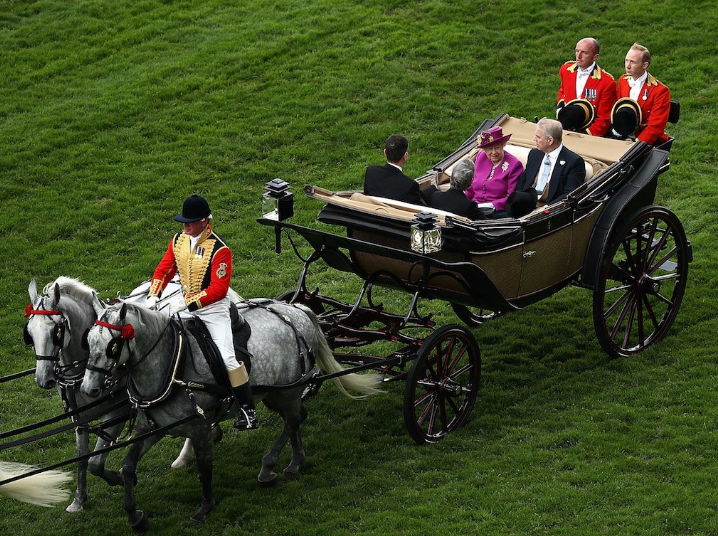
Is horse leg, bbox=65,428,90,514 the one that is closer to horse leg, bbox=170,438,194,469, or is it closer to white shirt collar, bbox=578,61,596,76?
horse leg, bbox=170,438,194,469

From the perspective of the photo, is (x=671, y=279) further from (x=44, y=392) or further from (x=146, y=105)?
(x=146, y=105)

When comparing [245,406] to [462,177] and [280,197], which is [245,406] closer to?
[280,197]

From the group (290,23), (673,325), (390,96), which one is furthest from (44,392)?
(290,23)

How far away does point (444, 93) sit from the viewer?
19.0m

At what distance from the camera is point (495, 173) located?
11445 millimetres

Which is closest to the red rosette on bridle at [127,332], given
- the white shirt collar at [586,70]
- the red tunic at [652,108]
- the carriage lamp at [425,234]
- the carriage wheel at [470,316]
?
the carriage lamp at [425,234]

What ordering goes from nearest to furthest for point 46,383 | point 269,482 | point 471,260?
point 46,383 < point 269,482 < point 471,260

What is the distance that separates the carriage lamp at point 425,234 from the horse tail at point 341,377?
1261 mm

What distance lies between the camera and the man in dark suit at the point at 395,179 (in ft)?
35.4

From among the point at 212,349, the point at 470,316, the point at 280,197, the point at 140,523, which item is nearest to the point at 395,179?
the point at 280,197

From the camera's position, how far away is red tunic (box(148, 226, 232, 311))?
376 inches

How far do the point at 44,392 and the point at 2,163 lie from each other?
6.18 meters

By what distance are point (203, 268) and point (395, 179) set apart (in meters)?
2.25

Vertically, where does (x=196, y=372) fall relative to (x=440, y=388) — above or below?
above
